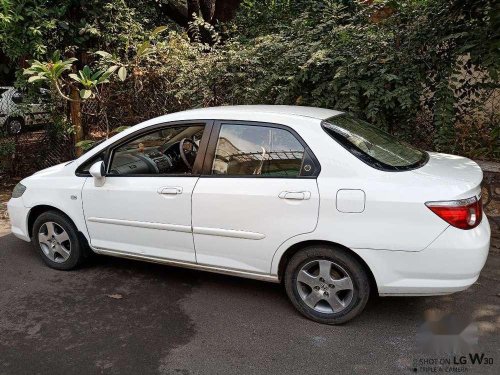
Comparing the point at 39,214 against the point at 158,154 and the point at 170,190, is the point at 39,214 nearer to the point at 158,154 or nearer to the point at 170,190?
the point at 158,154

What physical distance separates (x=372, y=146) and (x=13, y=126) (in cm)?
653

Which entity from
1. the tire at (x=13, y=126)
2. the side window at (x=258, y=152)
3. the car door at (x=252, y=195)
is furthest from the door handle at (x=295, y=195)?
the tire at (x=13, y=126)

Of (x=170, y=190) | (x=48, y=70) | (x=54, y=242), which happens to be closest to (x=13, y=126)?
(x=48, y=70)

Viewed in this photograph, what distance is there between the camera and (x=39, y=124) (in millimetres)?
7715

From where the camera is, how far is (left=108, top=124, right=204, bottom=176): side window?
396 cm

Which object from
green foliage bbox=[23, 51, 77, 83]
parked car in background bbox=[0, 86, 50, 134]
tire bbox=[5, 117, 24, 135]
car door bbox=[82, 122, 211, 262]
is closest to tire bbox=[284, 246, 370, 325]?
car door bbox=[82, 122, 211, 262]

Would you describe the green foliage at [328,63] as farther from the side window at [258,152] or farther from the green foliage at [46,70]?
the side window at [258,152]

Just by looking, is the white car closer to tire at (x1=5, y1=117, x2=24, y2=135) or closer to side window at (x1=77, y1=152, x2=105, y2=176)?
side window at (x1=77, y1=152, x2=105, y2=176)

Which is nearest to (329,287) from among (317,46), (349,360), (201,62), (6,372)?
(349,360)

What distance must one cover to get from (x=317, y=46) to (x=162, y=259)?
3514 millimetres

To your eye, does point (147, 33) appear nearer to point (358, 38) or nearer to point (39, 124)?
point (39, 124)

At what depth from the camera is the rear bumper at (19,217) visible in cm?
448

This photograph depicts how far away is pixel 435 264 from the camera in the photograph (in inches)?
117

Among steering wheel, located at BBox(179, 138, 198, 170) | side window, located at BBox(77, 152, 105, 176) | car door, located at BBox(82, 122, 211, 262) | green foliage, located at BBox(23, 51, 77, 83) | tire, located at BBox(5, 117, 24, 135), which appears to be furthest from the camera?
tire, located at BBox(5, 117, 24, 135)
